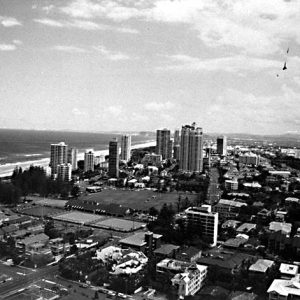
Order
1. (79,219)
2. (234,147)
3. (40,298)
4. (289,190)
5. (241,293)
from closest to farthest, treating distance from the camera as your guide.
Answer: (40,298)
(241,293)
(79,219)
(289,190)
(234,147)

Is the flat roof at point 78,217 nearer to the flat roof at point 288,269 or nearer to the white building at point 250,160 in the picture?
the flat roof at point 288,269

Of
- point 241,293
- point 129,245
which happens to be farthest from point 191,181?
point 241,293

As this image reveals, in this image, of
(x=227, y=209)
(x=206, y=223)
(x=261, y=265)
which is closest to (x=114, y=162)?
(x=227, y=209)

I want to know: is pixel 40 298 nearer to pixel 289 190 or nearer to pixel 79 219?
pixel 79 219

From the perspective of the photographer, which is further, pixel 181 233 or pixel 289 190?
pixel 289 190

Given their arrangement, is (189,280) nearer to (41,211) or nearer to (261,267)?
(261,267)

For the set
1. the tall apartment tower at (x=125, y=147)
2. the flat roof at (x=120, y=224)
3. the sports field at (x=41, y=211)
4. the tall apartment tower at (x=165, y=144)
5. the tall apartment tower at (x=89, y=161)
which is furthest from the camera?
the tall apartment tower at (x=165, y=144)

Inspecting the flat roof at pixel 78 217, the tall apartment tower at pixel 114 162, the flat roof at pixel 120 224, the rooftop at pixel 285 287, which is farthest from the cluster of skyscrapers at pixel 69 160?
the rooftop at pixel 285 287
